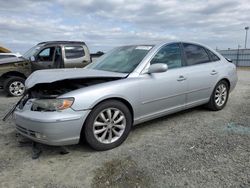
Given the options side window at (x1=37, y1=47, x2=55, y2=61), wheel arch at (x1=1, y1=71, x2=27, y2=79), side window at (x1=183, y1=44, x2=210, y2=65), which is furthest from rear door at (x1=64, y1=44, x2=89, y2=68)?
side window at (x1=183, y1=44, x2=210, y2=65)

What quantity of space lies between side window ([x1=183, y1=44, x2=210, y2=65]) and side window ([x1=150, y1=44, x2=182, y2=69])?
0.24 meters

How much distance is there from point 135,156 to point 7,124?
2.78 meters

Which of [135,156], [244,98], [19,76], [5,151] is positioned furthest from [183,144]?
[19,76]

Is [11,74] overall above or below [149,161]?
above

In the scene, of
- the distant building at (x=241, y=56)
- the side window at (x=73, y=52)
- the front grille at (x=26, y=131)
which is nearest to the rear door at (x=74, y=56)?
the side window at (x=73, y=52)

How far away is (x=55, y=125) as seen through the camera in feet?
10.6

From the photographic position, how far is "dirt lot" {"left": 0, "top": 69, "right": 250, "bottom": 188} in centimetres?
284

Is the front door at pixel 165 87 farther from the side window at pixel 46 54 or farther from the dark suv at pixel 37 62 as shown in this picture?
the side window at pixel 46 54

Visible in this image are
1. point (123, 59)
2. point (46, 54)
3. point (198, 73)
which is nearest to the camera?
point (123, 59)

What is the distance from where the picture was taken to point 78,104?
3.34m

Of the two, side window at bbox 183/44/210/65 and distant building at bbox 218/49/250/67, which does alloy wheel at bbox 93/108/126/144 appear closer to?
side window at bbox 183/44/210/65

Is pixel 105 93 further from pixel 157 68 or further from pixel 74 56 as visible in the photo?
pixel 74 56

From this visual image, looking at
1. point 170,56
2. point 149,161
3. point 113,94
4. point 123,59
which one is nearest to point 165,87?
point 170,56

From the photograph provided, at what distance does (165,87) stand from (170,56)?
2.17ft
